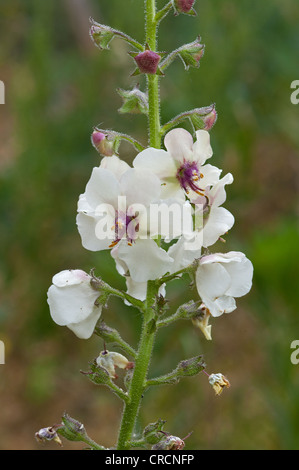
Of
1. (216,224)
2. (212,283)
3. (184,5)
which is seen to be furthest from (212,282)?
(184,5)

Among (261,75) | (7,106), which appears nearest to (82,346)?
(261,75)

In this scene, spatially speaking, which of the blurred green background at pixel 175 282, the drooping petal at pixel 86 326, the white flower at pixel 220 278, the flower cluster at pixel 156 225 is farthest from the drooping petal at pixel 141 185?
the blurred green background at pixel 175 282

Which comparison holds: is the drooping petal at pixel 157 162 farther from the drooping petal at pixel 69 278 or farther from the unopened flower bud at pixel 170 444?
the unopened flower bud at pixel 170 444

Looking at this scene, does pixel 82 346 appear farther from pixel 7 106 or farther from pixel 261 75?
pixel 7 106

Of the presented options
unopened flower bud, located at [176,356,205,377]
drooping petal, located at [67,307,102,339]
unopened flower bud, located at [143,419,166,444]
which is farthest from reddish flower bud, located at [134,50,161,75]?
unopened flower bud, located at [143,419,166,444]

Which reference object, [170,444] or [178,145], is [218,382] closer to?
[170,444]

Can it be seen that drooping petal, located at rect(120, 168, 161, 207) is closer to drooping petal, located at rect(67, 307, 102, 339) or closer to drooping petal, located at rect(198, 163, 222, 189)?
drooping petal, located at rect(198, 163, 222, 189)

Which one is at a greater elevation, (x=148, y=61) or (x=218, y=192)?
(x=148, y=61)
